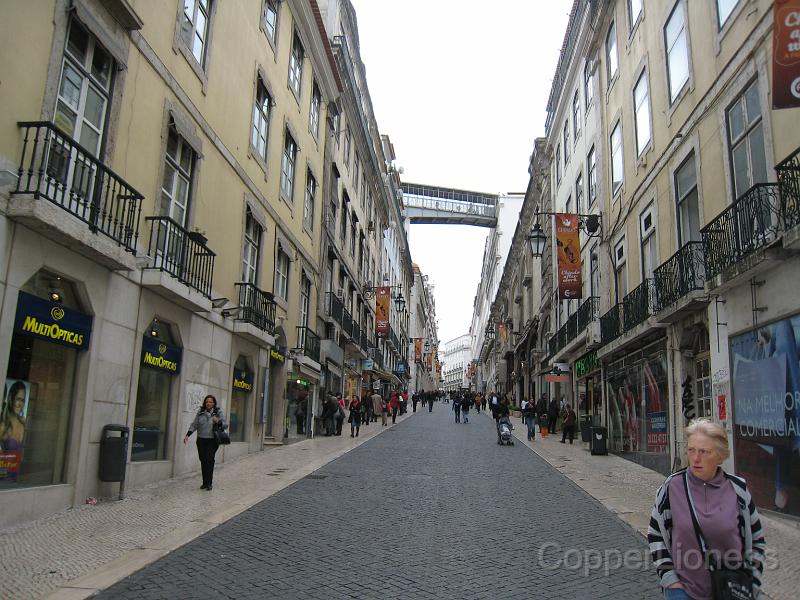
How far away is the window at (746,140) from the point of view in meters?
10.0

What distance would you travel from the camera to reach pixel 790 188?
27.1 feet

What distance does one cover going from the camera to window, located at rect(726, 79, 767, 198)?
32.9 feet

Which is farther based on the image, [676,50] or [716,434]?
[676,50]

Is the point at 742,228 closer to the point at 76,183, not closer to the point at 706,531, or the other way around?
the point at 706,531

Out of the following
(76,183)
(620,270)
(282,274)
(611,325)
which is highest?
(620,270)

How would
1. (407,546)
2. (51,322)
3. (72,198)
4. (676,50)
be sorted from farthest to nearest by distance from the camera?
(676,50) → (51,322) → (72,198) → (407,546)

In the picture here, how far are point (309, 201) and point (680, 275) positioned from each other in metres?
14.1

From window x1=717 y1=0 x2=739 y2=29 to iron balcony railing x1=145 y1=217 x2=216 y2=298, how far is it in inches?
405

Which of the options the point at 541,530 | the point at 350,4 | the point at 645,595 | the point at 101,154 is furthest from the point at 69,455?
the point at 350,4

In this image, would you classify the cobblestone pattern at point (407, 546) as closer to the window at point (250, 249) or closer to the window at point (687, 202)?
the window at point (687, 202)

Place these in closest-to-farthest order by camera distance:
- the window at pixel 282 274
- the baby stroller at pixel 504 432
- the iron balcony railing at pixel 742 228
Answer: the iron balcony railing at pixel 742 228 → the window at pixel 282 274 → the baby stroller at pixel 504 432

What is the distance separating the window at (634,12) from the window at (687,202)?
5691 millimetres

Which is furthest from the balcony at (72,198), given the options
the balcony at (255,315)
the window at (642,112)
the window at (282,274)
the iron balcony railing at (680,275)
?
the window at (642,112)

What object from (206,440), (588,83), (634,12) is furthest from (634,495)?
(588,83)
